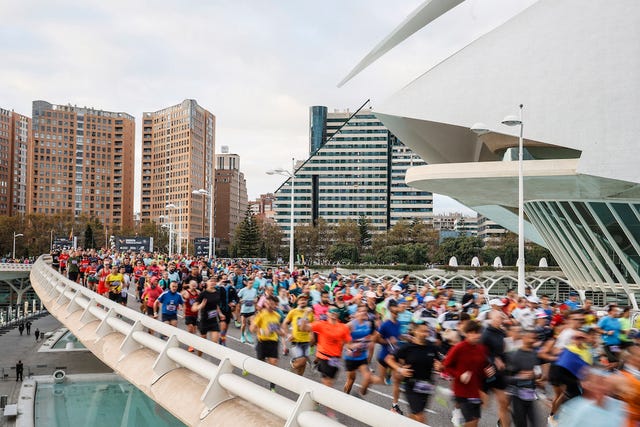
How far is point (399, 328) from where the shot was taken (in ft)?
32.7

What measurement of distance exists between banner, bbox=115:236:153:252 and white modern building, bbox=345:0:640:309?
64.2ft

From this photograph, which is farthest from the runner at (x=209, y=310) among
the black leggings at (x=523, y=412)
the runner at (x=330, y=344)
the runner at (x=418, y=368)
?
the black leggings at (x=523, y=412)

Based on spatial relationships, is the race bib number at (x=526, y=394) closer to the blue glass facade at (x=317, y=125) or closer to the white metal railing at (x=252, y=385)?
the white metal railing at (x=252, y=385)

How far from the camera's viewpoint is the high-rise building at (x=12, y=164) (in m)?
156

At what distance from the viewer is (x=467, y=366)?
23.4 ft

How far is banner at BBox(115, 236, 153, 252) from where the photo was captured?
45.3 m

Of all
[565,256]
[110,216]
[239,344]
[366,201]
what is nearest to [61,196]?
[110,216]

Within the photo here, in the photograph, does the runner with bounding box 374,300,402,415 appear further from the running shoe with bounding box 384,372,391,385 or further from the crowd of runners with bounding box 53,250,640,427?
the running shoe with bounding box 384,372,391,385

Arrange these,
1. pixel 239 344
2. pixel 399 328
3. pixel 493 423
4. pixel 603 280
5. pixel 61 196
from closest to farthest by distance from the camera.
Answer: pixel 493 423 → pixel 399 328 → pixel 239 344 → pixel 603 280 → pixel 61 196

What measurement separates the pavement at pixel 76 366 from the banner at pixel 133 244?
827 centimetres

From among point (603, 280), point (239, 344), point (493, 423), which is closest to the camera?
point (493, 423)

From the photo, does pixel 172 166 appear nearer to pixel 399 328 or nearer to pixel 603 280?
pixel 603 280

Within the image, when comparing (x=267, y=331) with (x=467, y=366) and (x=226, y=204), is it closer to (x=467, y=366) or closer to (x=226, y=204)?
(x=467, y=366)

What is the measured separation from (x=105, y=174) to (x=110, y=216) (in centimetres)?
1046
